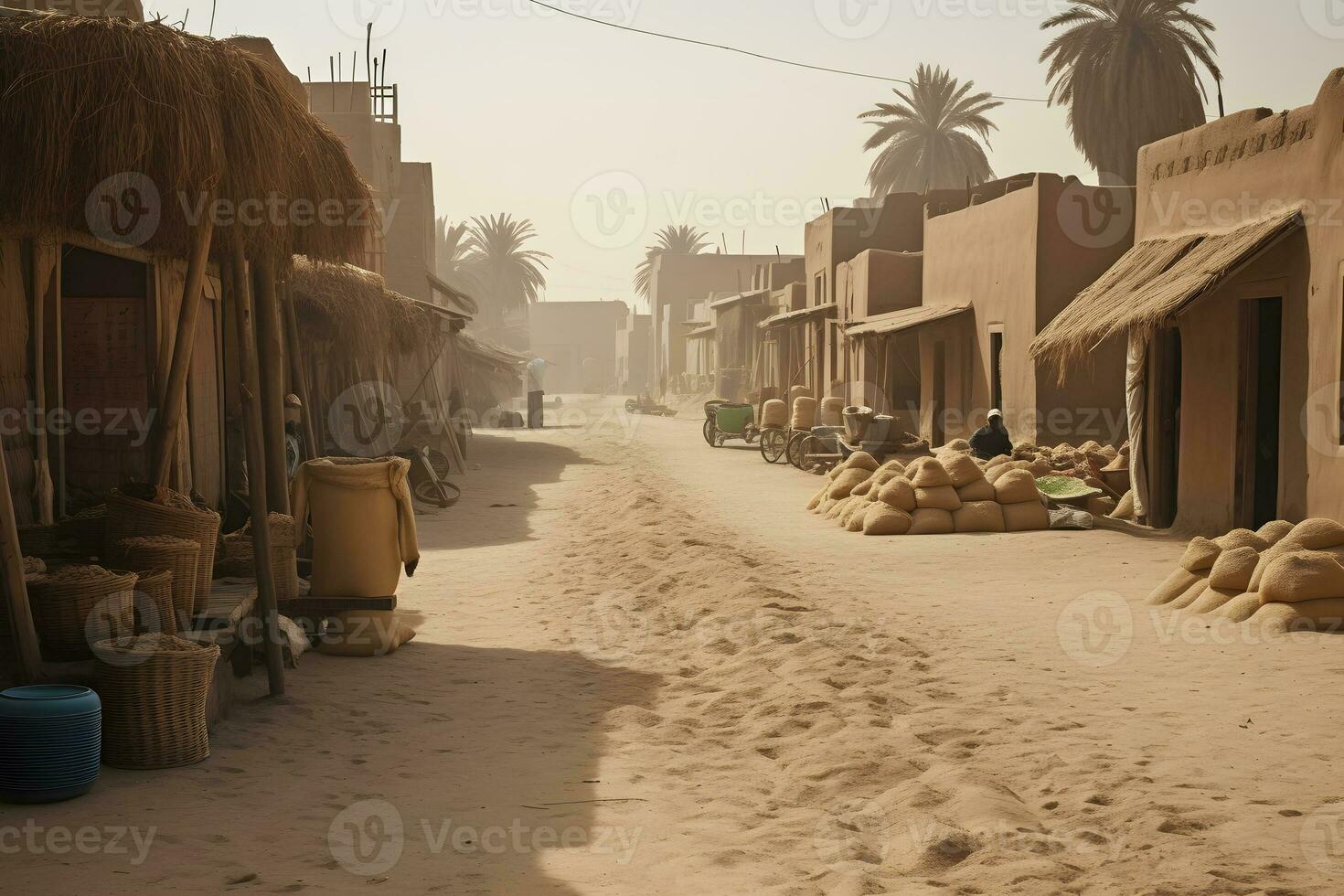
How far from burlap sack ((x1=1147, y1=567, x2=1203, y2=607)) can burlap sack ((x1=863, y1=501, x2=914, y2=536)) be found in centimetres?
416

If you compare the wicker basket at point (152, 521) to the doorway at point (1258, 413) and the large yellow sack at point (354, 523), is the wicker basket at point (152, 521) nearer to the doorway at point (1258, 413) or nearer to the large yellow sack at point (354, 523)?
the large yellow sack at point (354, 523)

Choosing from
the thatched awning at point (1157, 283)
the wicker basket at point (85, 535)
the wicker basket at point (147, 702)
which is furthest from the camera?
the thatched awning at point (1157, 283)

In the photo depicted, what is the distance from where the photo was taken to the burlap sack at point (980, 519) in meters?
12.9

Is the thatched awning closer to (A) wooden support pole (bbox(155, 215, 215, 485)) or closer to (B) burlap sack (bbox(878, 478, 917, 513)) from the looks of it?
(B) burlap sack (bbox(878, 478, 917, 513))

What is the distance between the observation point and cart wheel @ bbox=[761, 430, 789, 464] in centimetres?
2317

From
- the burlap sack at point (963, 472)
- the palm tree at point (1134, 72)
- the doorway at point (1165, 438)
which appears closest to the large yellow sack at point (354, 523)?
the burlap sack at point (963, 472)

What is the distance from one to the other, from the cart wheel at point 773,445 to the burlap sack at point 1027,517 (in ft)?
33.3

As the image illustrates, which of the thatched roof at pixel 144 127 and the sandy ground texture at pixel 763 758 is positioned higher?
the thatched roof at pixel 144 127

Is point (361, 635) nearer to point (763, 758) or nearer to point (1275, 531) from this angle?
point (763, 758)

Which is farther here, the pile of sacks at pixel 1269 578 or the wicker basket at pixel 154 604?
the pile of sacks at pixel 1269 578

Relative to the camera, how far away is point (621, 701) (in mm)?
6840

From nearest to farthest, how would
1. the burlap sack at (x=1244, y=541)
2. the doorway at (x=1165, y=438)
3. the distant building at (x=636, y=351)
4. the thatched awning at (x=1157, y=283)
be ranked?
the burlap sack at (x=1244, y=541)
the thatched awning at (x=1157, y=283)
the doorway at (x=1165, y=438)
the distant building at (x=636, y=351)

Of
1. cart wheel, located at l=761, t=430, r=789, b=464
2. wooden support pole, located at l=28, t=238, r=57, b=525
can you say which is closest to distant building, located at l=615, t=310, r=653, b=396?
cart wheel, located at l=761, t=430, r=789, b=464

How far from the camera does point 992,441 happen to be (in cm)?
1541
